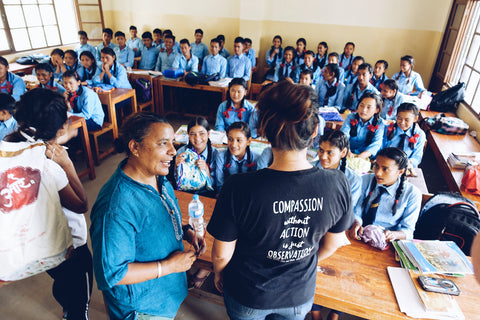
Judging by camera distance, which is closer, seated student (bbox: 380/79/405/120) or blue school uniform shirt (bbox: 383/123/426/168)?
blue school uniform shirt (bbox: 383/123/426/168)

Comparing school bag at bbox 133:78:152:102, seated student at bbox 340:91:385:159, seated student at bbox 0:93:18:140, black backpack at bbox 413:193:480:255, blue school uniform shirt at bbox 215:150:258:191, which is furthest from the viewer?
school bag at bbox 133:78:152:102

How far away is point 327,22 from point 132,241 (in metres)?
7.15

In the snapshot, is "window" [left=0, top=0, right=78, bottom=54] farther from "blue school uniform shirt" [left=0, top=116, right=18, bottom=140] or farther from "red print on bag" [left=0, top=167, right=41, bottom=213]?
"red print on bag" [left=0, top=167, right=41, bottom=213]

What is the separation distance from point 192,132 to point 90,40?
7.36 m

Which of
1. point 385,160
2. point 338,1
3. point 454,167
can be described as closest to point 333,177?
point 385,160

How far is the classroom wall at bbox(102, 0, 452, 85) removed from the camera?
20.6 feet

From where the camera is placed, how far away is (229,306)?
1194mm

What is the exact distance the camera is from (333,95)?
4.77 meters

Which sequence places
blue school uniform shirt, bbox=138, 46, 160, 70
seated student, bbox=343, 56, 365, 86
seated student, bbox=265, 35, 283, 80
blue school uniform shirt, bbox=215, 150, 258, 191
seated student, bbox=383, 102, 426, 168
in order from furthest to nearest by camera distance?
seated student, bbox=265, 35, 283, 80 → blue school uniform shirt, bbox=138, 46, 160, 70 → seated student, bbox=343, 56, 365, 86 → seated student, bbox=383, 102, 426, 168 → blue school uniform shirt, bbox=215, 150, 258, 191

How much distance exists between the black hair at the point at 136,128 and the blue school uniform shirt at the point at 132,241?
88mm

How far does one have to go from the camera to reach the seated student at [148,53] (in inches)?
255

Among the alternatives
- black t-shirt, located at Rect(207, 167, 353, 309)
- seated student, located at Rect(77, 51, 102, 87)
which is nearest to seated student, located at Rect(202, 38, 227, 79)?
seated student, located at Rect(77, 51, 102, 87)

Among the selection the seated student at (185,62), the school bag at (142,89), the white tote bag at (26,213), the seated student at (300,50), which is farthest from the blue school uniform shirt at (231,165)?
the seated student at (300,50)

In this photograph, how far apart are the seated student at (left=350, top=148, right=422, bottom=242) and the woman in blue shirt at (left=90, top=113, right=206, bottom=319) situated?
1234mm
